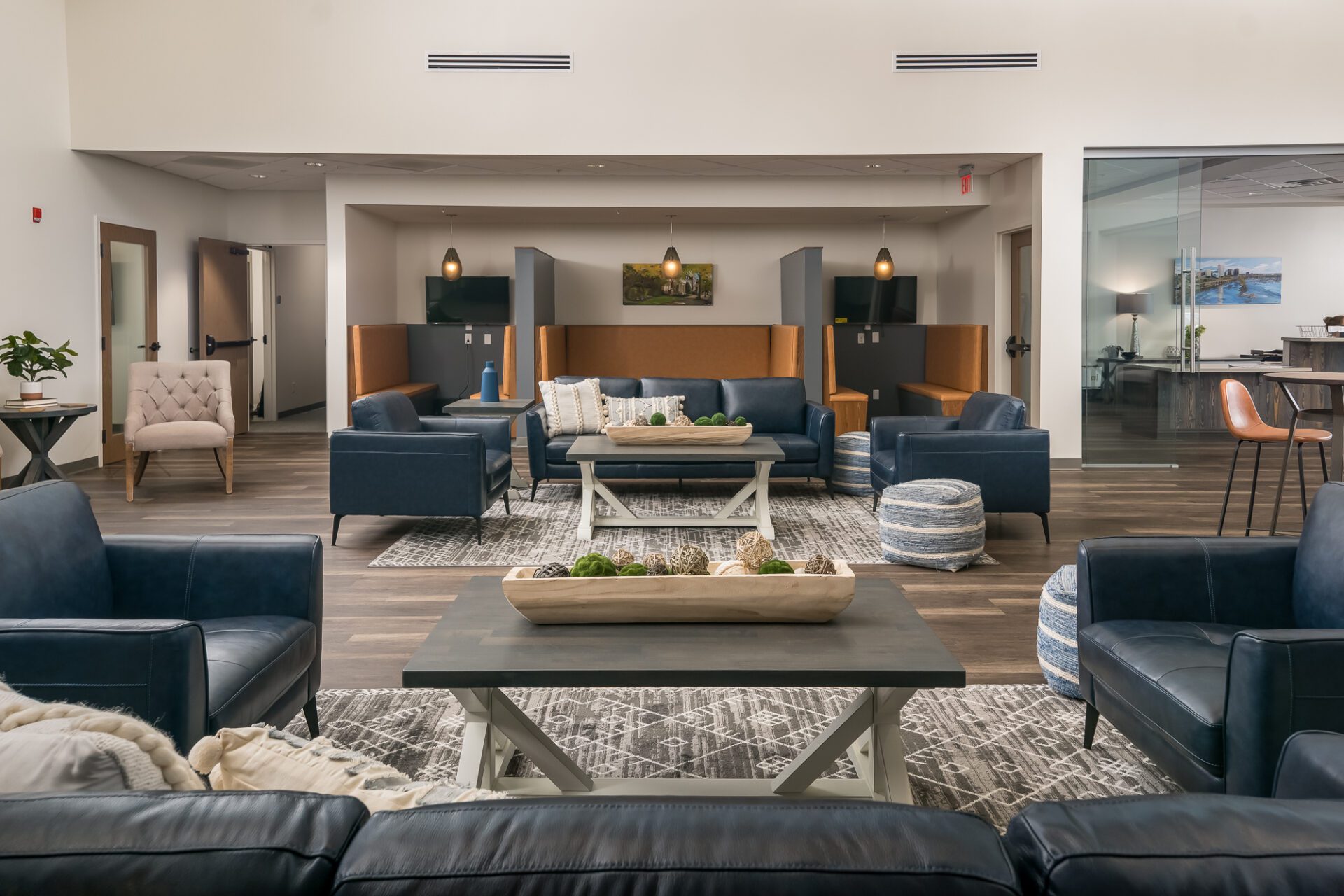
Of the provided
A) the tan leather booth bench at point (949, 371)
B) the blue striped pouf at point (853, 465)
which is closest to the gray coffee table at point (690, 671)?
the blue striped pouf at point (853, 465)

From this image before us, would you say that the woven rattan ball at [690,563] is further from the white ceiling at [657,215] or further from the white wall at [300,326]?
the white wall at [300,326]

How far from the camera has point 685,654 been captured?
258 centimetres

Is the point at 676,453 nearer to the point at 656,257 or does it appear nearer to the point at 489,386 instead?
the point at 489,386

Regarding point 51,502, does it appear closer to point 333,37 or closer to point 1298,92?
point 333,37

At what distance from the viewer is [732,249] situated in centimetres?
1360

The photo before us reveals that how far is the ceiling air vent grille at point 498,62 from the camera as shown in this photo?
9.45m

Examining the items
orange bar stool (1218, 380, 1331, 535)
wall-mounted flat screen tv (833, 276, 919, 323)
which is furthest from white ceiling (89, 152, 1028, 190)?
orange bar stool (1218, 380, 1331, 535)

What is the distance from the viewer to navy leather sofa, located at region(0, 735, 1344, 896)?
103 centimetres

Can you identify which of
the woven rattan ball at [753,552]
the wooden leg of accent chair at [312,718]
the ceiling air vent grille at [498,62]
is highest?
the ceiling air vent grille at [498,62]

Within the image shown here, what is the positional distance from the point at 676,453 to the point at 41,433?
5014 mm

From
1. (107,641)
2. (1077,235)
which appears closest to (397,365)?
(1077,235)

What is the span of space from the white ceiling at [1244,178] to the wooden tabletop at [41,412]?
8769 millimetres

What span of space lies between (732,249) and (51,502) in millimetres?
11180

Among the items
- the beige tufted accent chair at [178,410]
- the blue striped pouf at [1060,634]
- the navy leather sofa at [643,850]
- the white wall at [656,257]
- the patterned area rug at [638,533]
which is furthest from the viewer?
the white wall at [656,257]
